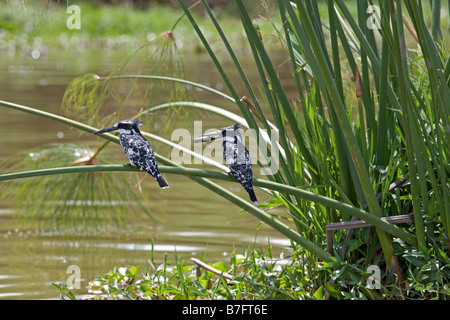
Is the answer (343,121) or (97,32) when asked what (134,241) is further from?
(97,32)

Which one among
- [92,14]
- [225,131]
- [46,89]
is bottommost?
[225,131]

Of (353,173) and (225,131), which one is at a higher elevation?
Answer: (225,131)

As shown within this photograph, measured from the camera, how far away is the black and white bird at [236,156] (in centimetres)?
164

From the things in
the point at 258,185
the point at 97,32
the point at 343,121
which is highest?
the point at 97,32

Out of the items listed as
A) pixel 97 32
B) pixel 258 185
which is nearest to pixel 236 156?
pixel 258 185

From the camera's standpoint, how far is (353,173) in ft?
5.57

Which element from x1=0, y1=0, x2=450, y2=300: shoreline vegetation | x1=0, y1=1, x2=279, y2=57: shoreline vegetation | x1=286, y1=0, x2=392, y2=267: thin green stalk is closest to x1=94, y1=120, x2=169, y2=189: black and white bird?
x1=0, y1=0, x2=450, y2=300: shoreline vegetation

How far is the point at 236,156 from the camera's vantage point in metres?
1.67

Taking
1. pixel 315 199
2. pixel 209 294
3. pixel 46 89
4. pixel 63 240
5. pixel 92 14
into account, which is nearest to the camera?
pixel 315 199

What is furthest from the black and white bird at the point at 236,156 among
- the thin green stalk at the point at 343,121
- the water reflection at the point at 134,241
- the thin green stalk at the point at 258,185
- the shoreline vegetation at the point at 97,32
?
the shoreline vegetation at the point at 97,32

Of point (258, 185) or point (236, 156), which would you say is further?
point (236, 156)
